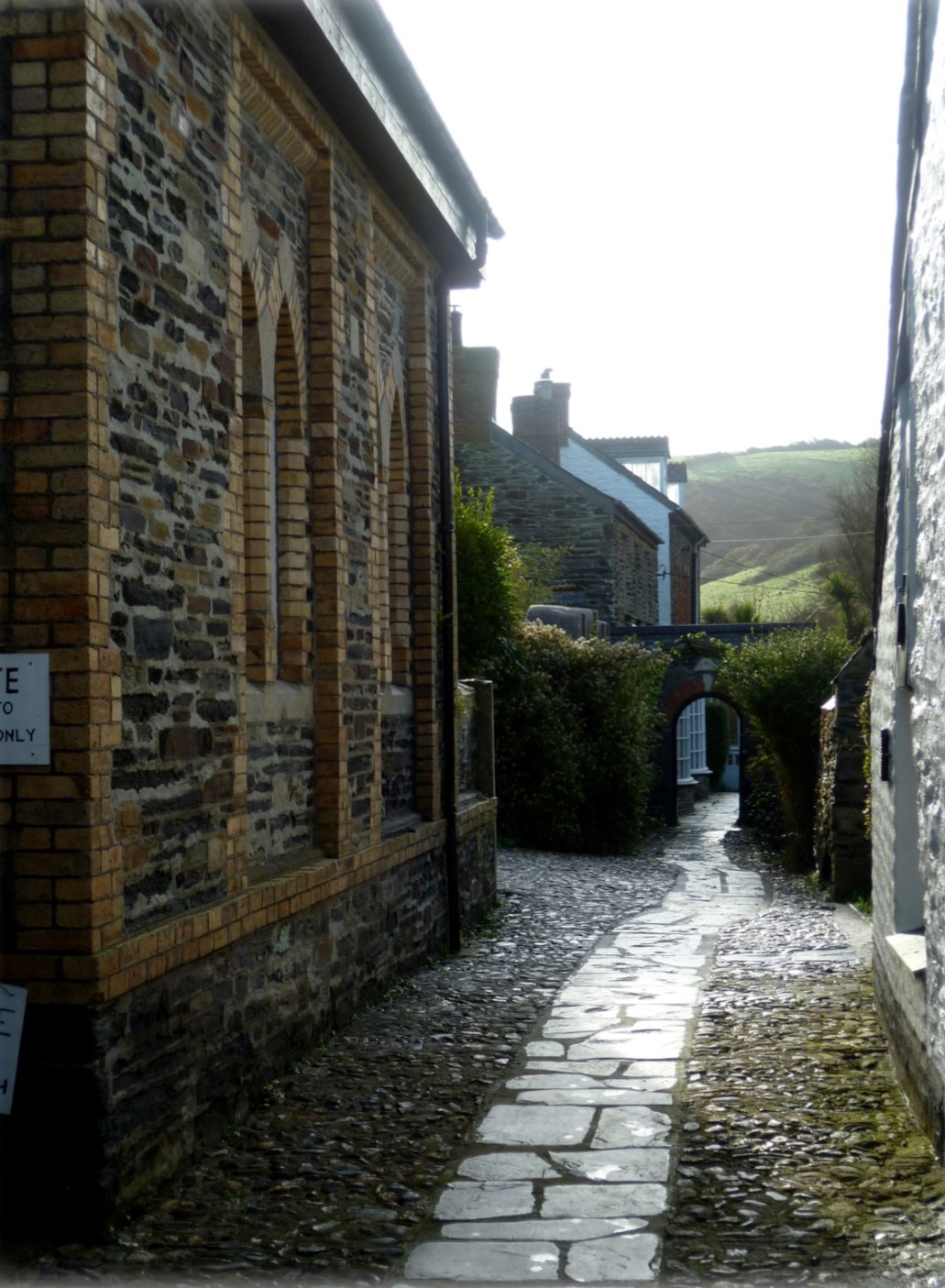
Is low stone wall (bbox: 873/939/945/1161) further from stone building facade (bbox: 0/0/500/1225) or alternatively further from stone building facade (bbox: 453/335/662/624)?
stone building facade (bbox: 453/335/662/624)

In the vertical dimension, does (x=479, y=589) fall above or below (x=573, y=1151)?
above

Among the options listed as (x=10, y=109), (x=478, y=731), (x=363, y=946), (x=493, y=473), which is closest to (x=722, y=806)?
(x=493, y=473)

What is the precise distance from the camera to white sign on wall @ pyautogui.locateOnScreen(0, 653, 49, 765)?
422 cm

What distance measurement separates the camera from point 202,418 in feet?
19.1

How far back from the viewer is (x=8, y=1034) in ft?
12.7

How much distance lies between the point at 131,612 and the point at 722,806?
29.5 metres

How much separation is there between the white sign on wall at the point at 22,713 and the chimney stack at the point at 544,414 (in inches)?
1118

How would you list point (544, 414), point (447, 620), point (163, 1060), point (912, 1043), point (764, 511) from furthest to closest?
point (764, 511)
point (544, 414)
point (447, 620)
point (912, 1043)
point (163, 1060)

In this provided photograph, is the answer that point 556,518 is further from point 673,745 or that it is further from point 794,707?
point 794,707

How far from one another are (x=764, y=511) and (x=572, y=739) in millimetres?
100216

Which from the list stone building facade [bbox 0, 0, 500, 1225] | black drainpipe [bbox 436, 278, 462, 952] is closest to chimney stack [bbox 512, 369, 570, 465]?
black drainpipe [bbox 436, 278, 462, 952]

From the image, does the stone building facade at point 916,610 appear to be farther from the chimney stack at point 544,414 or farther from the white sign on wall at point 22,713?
the chimney stack at point 544,414

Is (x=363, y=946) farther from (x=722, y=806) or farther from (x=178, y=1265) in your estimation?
(x=722, y=806)

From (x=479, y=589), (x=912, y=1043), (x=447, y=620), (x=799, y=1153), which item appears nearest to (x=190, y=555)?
(x=799, y=1153)
